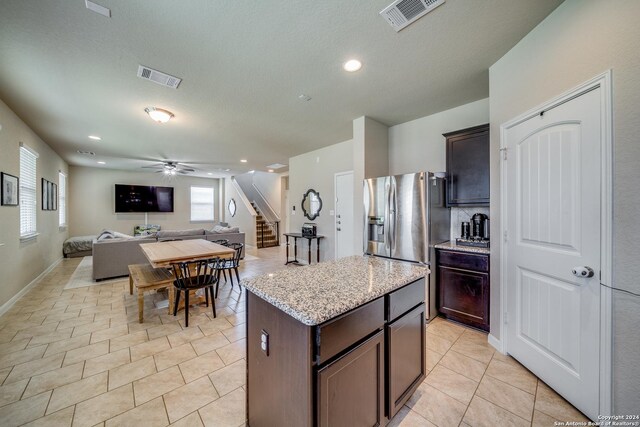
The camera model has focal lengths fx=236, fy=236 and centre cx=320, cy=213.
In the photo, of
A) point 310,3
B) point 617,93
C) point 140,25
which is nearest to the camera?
point 617,93

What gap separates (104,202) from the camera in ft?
26.7

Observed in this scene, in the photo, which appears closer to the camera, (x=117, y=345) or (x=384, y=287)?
(x=384, y=287)

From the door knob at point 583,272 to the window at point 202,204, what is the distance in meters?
10.8

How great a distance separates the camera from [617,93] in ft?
4.47

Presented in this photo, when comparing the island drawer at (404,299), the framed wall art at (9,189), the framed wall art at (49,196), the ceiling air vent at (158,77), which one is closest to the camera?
the island drawer at (404,299)

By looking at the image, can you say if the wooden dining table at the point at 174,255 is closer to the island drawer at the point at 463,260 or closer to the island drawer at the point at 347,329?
the island drawer at the point at 347,329

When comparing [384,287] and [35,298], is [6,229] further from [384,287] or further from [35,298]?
[384,287]

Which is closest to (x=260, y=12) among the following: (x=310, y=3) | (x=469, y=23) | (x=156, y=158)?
(x=310, y=3)

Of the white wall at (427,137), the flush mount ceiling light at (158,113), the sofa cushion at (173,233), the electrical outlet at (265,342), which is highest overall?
the flush mount ceiling light at (158,113)

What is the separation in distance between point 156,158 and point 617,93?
8116 millimetres

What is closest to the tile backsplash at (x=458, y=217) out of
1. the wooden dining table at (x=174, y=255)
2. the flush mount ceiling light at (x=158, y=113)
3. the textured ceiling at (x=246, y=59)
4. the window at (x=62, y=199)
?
the textured ceiling at (x=246, y=59)

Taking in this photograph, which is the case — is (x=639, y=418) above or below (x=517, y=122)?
below

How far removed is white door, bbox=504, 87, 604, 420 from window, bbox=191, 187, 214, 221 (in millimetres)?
10367

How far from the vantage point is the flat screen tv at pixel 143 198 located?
328 inches
